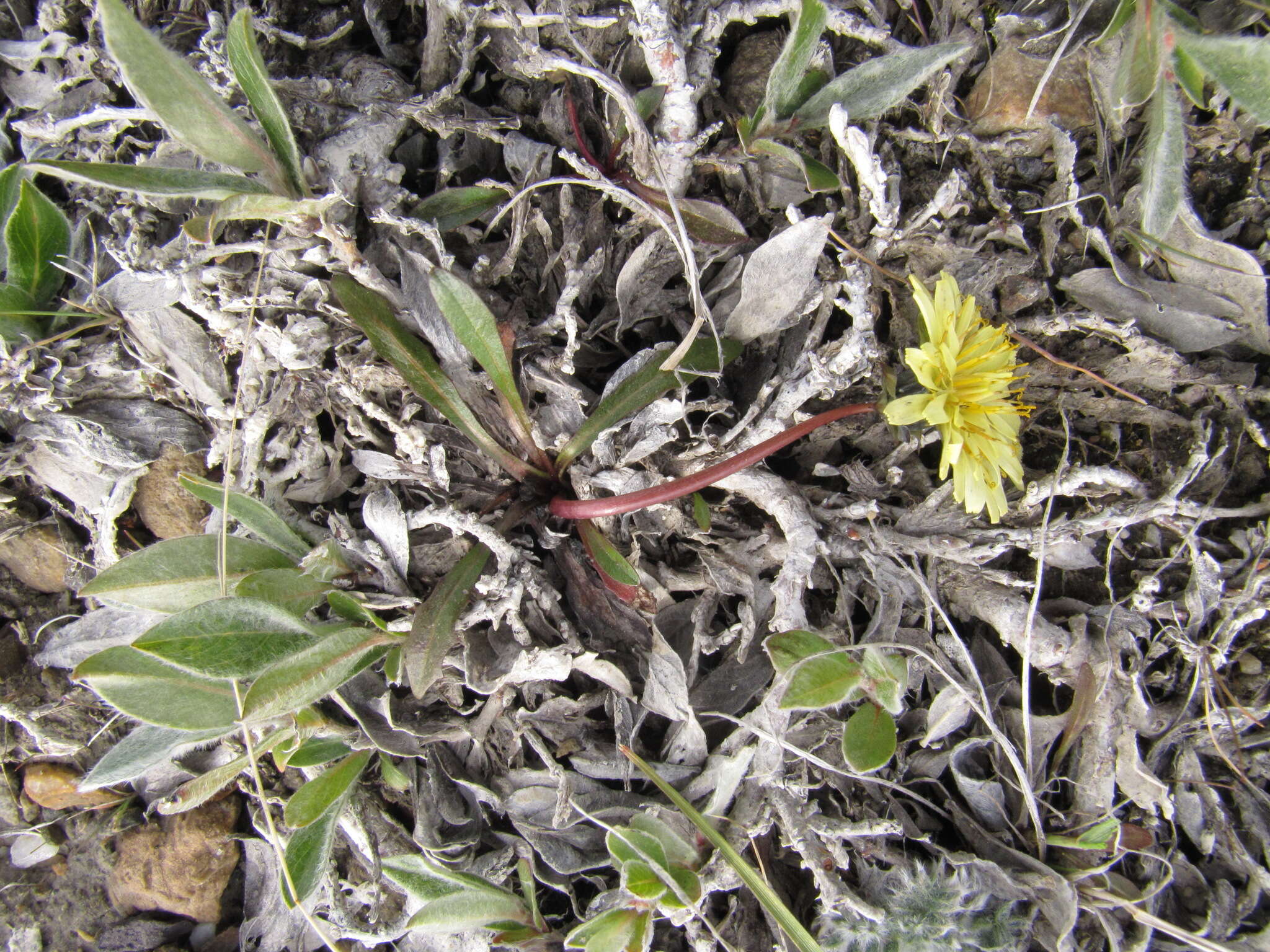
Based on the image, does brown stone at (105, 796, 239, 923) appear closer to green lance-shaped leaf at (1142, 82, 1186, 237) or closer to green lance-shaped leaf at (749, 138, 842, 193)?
green lance-shaped leaf at (749, 138, 842, 193)

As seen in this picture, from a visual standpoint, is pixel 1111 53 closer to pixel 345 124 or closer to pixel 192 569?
pixel 345 124

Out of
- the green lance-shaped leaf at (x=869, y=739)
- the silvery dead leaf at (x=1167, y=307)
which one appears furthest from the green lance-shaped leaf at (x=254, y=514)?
the silvery dead leaf at (x=1167, y=307)

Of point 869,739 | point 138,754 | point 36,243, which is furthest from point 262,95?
point 869,739

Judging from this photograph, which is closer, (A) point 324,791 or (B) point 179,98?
(B) point 179,98

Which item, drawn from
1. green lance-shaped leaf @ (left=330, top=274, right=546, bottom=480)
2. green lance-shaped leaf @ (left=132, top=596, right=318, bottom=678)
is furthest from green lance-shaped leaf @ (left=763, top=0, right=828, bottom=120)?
green lance-shaped leaf @ (left=132, top=596, right=318, bottom=678)

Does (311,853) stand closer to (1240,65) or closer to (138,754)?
(138,754)

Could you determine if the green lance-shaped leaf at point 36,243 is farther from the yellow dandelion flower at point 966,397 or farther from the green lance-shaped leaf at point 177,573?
the yellow dandelion flower at point 966,397

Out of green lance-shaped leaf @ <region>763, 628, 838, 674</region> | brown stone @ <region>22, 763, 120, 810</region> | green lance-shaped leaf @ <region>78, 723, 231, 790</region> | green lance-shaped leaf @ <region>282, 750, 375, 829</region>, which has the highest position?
green lance-shaped leaf @ <region>763, 628, 838, 674</region>
